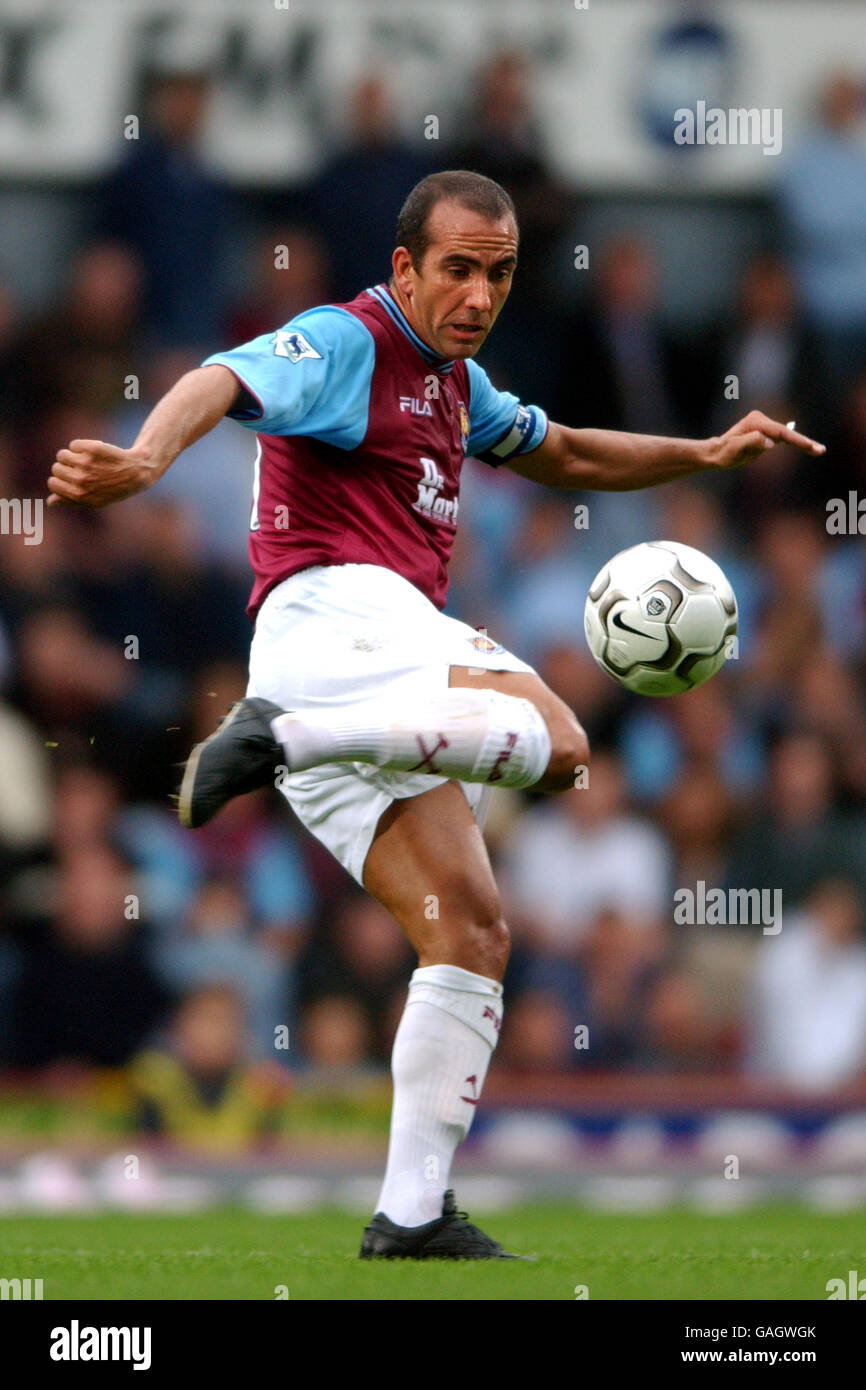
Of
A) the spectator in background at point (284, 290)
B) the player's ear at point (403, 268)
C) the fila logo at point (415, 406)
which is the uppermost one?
the spectator in background at point (284, 290)

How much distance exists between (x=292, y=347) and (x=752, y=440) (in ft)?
4.69

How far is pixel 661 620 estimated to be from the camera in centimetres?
617

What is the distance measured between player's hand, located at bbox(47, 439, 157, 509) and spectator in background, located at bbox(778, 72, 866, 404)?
859 centimetres

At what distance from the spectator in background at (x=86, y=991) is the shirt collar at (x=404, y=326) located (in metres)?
4.65

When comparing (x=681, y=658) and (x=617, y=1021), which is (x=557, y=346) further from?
(x=681, y=658)

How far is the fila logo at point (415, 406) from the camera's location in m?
6.01

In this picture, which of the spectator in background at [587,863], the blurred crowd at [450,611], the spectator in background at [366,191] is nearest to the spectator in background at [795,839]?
the blurred crowd at [450,611]

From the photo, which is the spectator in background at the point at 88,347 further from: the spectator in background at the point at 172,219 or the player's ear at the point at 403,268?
the player's ear at the point at 403,268

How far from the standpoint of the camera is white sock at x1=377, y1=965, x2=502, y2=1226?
19.3ft

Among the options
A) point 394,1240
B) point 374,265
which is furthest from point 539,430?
point 374,265

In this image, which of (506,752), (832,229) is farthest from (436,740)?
(832,229)

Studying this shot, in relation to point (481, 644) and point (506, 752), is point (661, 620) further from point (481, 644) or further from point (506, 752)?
point (506, 752)

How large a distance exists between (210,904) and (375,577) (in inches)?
188

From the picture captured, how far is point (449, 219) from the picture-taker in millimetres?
5922
